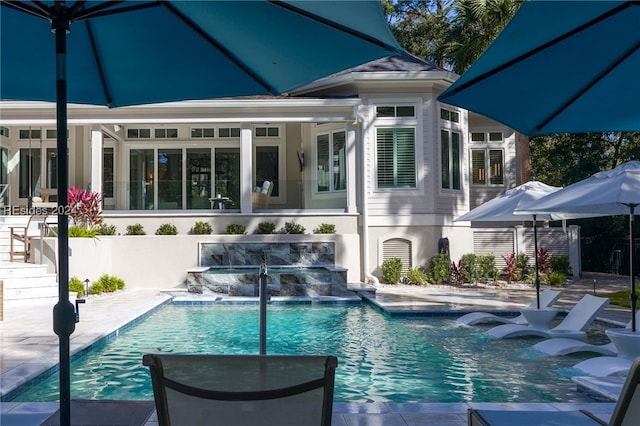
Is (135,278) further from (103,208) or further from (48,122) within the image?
(48,122)

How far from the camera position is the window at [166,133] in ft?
60.1

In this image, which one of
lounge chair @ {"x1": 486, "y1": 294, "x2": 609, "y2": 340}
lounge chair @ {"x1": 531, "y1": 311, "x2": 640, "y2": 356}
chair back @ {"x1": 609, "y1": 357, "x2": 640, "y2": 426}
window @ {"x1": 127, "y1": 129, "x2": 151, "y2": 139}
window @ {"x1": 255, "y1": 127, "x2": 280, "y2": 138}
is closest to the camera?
chair back @ {"x1": 609, "y1": 357, "x2": 640, "y2": 426}

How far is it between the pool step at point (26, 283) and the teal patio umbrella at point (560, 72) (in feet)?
33.5

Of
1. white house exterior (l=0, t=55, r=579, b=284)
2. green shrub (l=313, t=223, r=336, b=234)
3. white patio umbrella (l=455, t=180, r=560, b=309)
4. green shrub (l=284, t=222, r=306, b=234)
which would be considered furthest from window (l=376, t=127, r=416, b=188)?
white patio umbrella (l=455, t=180, r=560, b=309)

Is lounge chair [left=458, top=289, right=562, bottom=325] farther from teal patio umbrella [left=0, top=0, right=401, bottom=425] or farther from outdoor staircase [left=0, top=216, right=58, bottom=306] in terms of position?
outdoor staircase [left=0, top=216, right=58, bottom=306]

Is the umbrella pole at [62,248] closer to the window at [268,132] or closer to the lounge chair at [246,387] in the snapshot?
the lounge chair at [246,387]

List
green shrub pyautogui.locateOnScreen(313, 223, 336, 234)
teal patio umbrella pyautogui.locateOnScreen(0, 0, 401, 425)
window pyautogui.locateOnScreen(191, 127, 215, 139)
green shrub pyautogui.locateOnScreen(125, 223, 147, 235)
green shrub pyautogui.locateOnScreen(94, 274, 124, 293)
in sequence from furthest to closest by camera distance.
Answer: window pyautogui.locateOnScreen(191, 127, 215, 139)
green shrub pyautogui.locateOnScreen(313, 223, 336, 234)
green shrub pyautogui.locateOnScreen(125, 223, 147, 235)
green shrub pyautogui.locateOnScreen(94, 274, 124, 293)
teal patio umbrella pyautogui.locateOnScreen(0, 0, 401, 425)

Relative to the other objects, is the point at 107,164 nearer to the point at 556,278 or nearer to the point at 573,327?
the point at 556,278

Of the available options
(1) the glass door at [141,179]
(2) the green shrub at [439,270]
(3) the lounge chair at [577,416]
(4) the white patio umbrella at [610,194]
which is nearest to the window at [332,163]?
(2) the green shrub at [439,270]

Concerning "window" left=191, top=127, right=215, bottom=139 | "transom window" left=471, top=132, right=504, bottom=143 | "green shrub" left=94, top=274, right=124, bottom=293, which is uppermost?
"window" left=191, top=127, right=215, bottom=139

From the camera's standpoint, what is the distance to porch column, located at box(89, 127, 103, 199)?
50.6ft

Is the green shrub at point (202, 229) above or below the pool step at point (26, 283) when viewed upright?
above

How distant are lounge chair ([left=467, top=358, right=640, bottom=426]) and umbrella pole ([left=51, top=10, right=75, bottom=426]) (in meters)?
2.16

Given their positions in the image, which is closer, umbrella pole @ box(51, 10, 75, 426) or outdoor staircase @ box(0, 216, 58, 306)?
umbrella pole @ box(51, 10, 75, 426)
